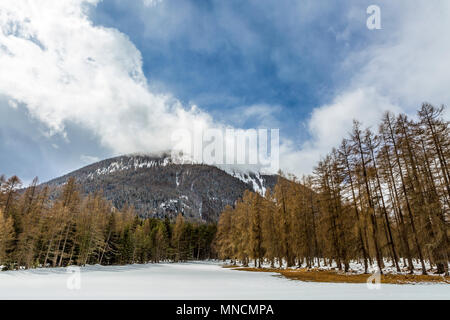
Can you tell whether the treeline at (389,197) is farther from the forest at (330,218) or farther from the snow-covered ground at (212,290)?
the snow-covered ground at (212,290)

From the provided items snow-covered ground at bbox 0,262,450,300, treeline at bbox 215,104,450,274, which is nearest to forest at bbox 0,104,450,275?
treeline at bbox 215,104,450,274

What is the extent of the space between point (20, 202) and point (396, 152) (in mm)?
62229

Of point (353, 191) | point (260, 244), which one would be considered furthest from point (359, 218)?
point (260, 244)

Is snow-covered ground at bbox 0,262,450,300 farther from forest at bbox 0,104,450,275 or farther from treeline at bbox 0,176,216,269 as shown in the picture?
treeline at bbox 0,176,216,269

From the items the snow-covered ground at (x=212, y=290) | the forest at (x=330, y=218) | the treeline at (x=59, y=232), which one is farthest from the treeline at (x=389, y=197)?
the treeline at (x=59, y=232)

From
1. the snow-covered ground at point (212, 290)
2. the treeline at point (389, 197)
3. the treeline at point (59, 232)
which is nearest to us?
the snow-covered ground at point (212, 290)

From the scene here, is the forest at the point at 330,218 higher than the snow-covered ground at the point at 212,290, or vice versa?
the forest at the point at 330,218

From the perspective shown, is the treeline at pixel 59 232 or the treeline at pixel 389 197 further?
the treeline at pixel 59 232

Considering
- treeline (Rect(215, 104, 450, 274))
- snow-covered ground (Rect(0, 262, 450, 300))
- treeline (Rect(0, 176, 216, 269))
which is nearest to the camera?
snow-covered ground (Rect(0, 262, 450, 300))

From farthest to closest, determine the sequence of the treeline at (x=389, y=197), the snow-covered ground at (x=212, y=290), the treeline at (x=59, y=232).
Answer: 1. the treeline at (x=59, y=232)
2. the treeline at (x=389, y=197)
3. the snow-covered ground at (x=212, y=290)

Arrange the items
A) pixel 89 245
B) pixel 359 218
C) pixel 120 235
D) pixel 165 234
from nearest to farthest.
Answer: pixel 359 218, pixel 89 245, pixel 120 235, pixel 165 234

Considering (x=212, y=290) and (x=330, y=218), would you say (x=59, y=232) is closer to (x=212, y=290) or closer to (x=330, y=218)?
(x=212, y=290)
